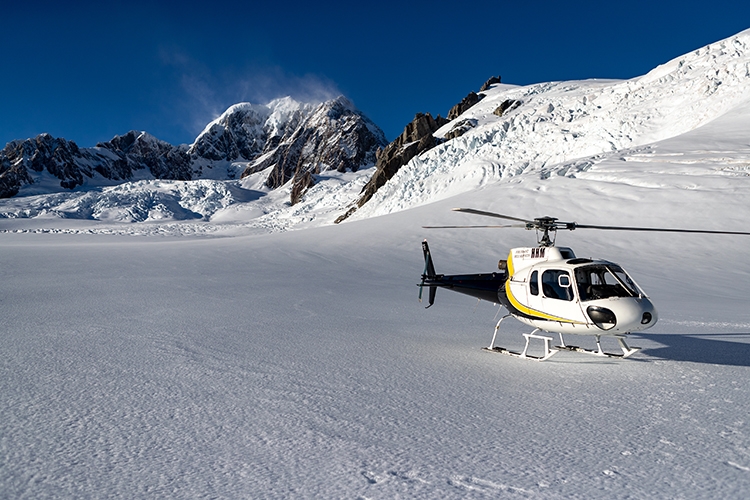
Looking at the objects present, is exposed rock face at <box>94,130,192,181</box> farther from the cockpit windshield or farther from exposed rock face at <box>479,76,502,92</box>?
the cockpit windshield

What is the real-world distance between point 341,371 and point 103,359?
8.80ft

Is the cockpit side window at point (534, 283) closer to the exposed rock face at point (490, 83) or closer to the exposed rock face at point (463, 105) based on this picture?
the exposed rock face at point (463, 105)

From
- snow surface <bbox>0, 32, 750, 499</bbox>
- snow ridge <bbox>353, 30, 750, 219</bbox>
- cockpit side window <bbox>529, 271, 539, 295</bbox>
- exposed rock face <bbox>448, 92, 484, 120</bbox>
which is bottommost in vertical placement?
snow surface <bbox>0, 32, 750, 499</bbox>

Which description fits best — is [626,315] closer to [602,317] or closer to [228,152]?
[602,317]

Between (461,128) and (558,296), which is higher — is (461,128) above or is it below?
above

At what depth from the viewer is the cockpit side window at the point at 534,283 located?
6.43 meters

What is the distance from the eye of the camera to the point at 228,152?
160 meters

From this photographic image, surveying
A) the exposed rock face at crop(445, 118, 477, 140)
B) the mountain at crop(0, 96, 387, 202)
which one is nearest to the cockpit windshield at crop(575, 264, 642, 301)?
the exposed rock face at crop(445, 118, 477, 140)

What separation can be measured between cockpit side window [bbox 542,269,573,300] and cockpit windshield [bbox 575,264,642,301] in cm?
15

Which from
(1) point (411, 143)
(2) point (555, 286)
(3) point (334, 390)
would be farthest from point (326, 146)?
(3) point (334, 390)

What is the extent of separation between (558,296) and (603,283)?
1.90ft

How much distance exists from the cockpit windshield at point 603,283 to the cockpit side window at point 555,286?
5.9 inches

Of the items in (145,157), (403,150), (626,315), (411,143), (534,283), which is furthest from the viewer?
(145,157)

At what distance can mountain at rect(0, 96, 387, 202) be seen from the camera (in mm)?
109812
